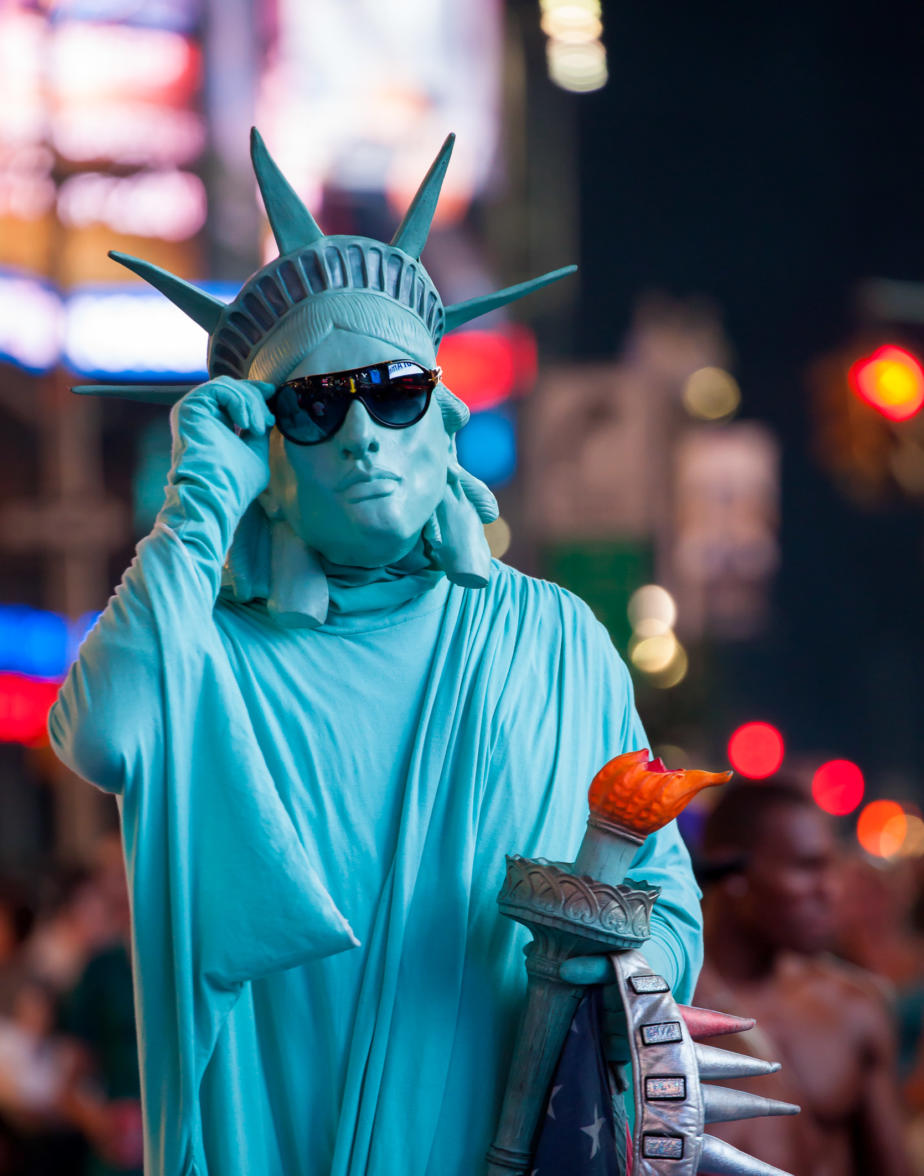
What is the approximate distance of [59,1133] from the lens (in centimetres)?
782

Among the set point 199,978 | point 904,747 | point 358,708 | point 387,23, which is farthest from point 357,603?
point 904,747

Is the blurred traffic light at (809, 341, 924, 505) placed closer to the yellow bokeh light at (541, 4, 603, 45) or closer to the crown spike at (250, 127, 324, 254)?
the yellow bokeh light at (541, 4, 603, 45)

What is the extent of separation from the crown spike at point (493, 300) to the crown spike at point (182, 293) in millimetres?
486

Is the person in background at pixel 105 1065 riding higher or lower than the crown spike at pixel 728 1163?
lower

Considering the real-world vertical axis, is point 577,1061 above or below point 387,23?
below

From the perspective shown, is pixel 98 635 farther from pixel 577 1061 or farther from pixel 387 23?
pixel 387 23

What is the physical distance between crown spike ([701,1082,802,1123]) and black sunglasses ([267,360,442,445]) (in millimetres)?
1342


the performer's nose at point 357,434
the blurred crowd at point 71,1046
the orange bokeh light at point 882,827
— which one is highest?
the performer's nose at point 357,434

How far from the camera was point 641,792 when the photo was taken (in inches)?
117

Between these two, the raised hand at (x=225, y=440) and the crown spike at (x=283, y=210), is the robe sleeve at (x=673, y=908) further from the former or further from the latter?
the crown spike at (x=283, y=210)

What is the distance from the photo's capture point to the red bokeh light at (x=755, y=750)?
4188 cm

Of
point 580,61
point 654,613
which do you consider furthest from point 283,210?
point 654,613

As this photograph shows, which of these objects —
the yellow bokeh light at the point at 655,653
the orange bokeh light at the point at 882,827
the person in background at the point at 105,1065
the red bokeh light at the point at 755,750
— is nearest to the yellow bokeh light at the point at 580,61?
the yellow bokeh light at the point at 655,653

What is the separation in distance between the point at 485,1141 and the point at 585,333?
5406 centimetres
